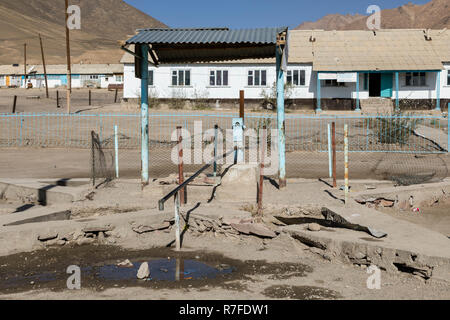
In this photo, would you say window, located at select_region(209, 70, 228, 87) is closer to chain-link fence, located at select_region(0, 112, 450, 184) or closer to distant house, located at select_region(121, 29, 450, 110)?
distant house, located at select_region(121, 29, 450, 110)

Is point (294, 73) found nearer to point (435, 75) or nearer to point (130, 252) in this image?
point (435, 75)

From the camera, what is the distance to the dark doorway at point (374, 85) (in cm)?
3491

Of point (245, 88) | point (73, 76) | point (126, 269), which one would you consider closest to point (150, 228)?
point (126, 269)

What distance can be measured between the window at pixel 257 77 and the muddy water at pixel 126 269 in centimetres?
2631

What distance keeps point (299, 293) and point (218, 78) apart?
93.9ft

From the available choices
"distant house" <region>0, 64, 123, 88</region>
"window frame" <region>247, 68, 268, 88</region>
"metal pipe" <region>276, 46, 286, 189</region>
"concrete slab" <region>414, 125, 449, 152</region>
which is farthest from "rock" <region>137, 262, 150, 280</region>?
"distant house" <region>0, 64, 123, 88</region>

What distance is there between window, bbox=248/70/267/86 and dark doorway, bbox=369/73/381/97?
6.89m

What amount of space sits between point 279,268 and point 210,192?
3514 millimetres

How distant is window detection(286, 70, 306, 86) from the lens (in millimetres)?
33250

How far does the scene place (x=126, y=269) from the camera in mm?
6707

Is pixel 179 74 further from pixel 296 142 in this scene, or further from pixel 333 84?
pixel 296 142

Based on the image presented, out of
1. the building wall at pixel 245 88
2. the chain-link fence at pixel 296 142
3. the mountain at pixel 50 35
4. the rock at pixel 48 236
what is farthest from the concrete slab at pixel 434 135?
the mountain at pixel 50 35

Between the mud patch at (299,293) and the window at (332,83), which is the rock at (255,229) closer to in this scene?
the mud patch at (299,293)

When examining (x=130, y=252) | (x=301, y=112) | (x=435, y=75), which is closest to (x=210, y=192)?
(x=130, y=252)
